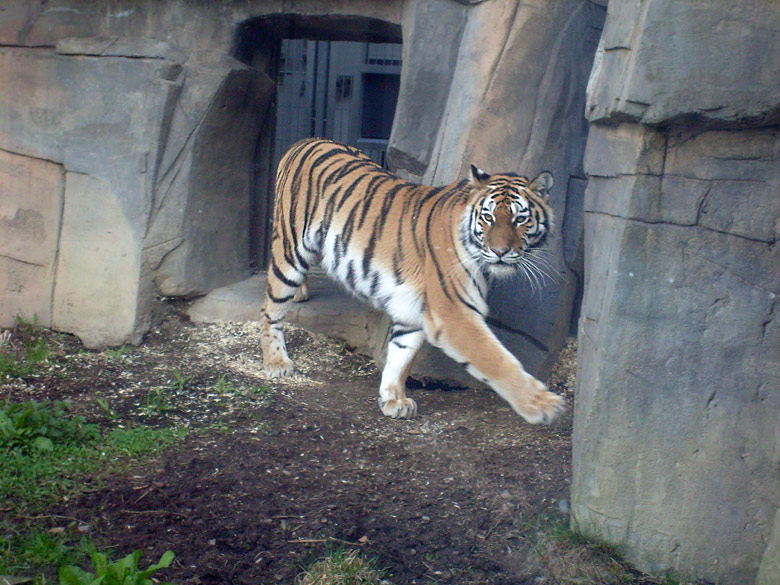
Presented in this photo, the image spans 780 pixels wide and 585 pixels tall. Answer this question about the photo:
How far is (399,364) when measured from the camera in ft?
14.0

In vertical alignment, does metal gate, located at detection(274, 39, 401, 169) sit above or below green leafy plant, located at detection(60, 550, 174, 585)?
above

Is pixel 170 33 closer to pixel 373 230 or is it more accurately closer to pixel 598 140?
pixel 373 230

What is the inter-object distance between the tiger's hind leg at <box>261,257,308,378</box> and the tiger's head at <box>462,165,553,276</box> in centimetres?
133

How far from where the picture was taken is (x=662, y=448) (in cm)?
250

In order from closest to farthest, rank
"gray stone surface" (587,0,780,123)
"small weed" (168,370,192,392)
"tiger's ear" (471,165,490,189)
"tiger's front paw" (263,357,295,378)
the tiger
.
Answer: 1. "gray stone surface" (587,0,780,123)
2. the tiger
3. "tiger's ear" (471,165,490,189)
4. "small weed" (168,370,192,392)
5. "tiger's front paw" (263,357,295,378)

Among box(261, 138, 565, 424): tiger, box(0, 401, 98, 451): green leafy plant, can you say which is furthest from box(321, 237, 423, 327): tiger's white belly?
box(0, 401, 98, 451): green leafy plant

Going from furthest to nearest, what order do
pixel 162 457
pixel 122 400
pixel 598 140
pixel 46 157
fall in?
pixel 46 157
pixel 122 400
pixel 162 457
pixel 598 140

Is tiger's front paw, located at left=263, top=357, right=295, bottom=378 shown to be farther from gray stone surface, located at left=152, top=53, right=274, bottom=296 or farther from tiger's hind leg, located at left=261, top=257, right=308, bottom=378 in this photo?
gray stone surface, located at left=152, top=53, right=274, bottom=296

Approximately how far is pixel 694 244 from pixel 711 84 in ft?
1.59

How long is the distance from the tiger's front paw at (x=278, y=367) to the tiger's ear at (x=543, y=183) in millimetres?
1766

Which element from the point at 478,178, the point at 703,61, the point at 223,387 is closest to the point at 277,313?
the point at 223,387

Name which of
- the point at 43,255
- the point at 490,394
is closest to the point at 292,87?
the point at 43,255

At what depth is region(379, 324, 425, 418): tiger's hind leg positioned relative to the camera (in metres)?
4.12

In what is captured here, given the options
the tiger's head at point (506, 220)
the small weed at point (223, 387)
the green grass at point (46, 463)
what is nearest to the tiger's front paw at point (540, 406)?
the tiger's head at point (506, 220)
